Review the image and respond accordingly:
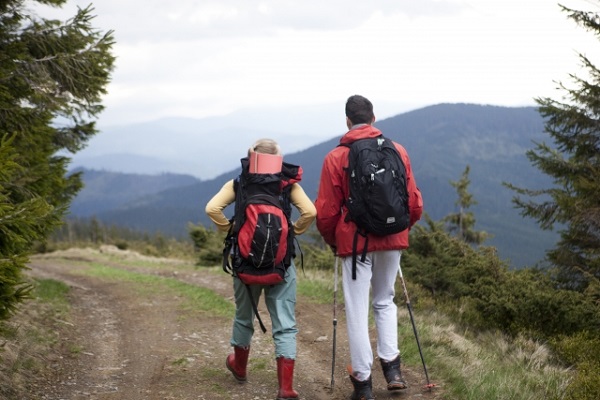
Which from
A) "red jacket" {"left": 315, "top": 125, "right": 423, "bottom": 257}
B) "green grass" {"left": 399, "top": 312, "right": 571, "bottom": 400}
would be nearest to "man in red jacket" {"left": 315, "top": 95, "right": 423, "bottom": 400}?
"red jacket" {"left": 315, "top": 125, "right": 423, "bottom": 257}

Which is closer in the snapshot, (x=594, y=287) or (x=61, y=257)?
(x=594, y=287)

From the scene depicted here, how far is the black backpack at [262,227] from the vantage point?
5344 millimetres

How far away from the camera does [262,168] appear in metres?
5.45

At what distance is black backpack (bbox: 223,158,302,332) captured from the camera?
534cm

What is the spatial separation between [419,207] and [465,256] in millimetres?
7628

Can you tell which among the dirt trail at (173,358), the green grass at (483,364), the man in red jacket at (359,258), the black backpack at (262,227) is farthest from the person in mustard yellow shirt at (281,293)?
the green grass at (483,364)

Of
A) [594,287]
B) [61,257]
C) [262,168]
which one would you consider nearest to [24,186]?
[262,168]

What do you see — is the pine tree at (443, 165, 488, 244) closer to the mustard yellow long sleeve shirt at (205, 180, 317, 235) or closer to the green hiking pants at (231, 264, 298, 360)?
the green hiking pants at (231, 264, 298, 360)

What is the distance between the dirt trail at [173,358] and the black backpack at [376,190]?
1.64 meters

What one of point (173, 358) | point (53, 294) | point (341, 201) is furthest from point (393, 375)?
point (53, 294)

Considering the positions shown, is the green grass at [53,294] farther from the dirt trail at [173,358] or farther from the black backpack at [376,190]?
the black backpack at [376,190]

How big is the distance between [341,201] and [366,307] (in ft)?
3.20

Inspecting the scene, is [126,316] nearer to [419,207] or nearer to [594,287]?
[419,207]

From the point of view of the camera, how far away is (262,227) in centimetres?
534
